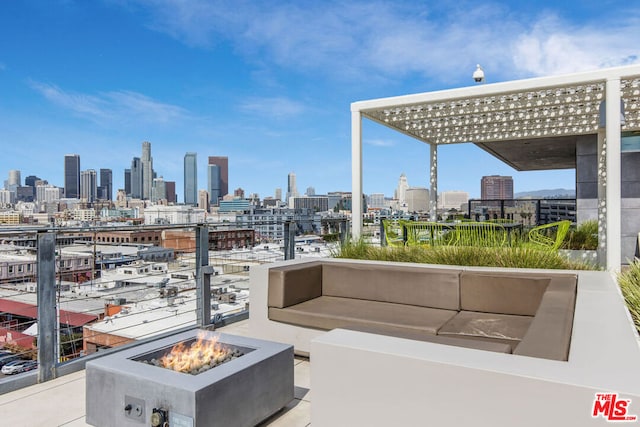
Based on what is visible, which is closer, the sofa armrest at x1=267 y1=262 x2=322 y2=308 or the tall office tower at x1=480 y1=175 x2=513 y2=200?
the sofa armrest at x1=267 y1=262 x2=322 y2=308

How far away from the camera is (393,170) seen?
125 ft

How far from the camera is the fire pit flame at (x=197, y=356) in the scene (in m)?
2.15

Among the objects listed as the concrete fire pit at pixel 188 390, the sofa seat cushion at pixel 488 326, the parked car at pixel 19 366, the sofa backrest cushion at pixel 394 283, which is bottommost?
the parked car at pixel 19 366

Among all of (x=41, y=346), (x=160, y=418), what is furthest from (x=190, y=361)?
(x=41, y=346)

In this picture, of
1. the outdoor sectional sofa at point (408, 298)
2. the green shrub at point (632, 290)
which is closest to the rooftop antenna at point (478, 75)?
the outdoor sectional sofa at point (408, 298)

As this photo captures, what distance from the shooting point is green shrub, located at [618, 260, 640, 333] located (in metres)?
2.21

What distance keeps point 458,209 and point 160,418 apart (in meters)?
11.3

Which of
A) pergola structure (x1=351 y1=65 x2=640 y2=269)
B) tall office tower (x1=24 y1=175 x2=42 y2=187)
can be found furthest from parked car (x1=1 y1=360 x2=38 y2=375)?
tall office tower (x1=24 y1=175 x2=42 y2=187)

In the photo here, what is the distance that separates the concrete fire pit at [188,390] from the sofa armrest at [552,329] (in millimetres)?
1250

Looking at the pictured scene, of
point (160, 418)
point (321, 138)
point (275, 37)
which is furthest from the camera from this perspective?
point (321, 138)

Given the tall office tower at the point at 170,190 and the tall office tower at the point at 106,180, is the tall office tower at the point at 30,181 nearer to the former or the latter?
→ the tall office tower at the point at 106,180

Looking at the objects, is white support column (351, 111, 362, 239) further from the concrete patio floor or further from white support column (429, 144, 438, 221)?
the concrete patio floor

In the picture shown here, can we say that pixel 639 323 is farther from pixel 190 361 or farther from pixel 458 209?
pixel 458 209

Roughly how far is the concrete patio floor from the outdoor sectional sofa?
0.50 m
